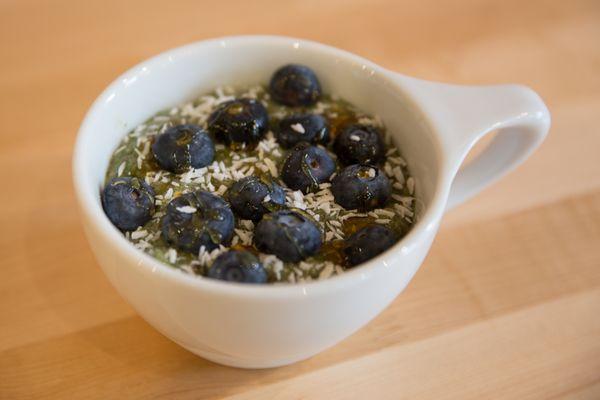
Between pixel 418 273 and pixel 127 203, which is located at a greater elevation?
pixel 127 203

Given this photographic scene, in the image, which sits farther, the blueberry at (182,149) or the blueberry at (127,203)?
the blueberry at (182,149)

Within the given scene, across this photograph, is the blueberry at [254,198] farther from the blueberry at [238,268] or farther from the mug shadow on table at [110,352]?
the mug shadow on table at [110,352]

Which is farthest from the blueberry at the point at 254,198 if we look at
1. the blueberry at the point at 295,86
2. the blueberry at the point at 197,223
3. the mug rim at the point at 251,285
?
the blueberry at the point at 295,86

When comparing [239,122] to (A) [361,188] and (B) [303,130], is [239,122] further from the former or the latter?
(A) [361,188]

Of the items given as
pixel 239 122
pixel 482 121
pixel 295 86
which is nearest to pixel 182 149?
pixel 239 122

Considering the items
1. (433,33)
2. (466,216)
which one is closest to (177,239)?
(466,216)

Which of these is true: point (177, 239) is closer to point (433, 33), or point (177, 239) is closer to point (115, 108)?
point (115, 108)
